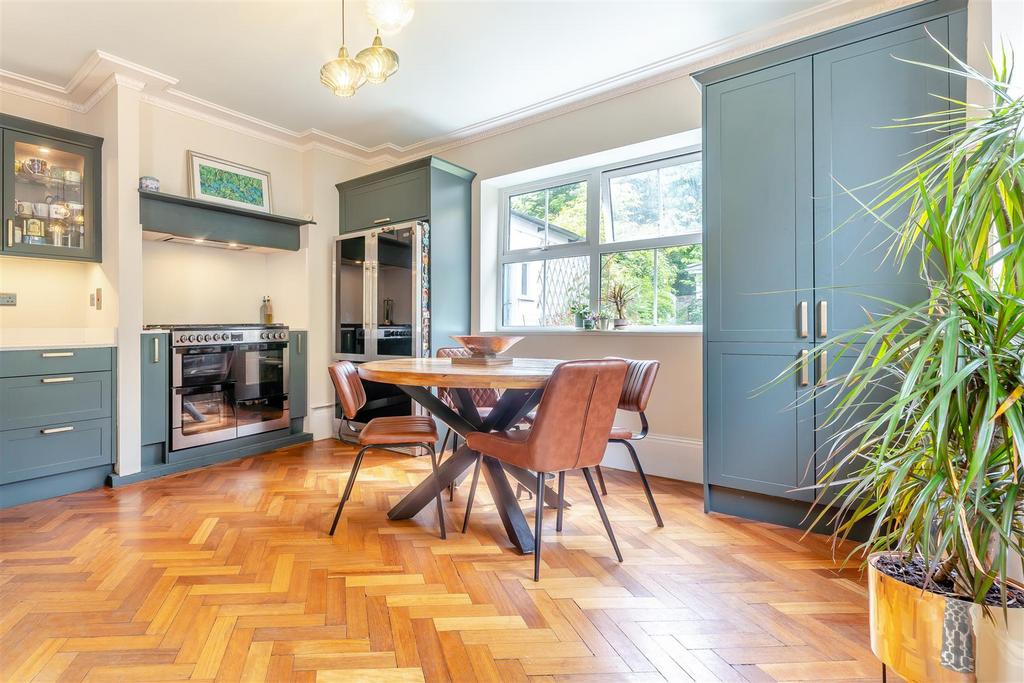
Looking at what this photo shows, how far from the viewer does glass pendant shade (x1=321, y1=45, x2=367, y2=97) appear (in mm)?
2213

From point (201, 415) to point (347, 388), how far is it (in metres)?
1.88

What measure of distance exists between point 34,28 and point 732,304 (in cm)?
409

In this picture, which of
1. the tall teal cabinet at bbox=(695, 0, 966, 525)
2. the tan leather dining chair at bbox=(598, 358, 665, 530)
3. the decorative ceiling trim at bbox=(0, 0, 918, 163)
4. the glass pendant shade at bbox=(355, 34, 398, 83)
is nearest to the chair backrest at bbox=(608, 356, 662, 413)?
the tan leather dining chair at bbox=(598, 358, 665, 530)

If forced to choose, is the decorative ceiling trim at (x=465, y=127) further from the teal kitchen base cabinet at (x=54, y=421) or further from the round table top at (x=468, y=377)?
the round table top at (x=468, y=377)

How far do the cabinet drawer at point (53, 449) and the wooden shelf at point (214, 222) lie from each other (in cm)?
137

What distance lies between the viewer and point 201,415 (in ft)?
11.9

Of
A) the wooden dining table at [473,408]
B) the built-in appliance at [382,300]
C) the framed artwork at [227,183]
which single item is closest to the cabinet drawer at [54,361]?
the framed artwork at [227,183]

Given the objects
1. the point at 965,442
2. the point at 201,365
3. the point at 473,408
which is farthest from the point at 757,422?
the point at 201,365

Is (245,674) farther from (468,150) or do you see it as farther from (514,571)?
(468,150)

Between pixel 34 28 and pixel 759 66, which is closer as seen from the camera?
pixel 759 66

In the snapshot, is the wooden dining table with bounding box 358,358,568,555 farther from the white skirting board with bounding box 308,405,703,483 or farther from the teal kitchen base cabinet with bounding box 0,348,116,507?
the teal kitchen base cabinet with bounding box 0,348,116,507

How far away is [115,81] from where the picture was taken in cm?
324

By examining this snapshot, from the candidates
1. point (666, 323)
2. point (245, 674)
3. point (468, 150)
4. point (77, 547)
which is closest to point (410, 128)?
point (468, 150)

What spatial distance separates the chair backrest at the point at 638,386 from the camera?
2.53m
